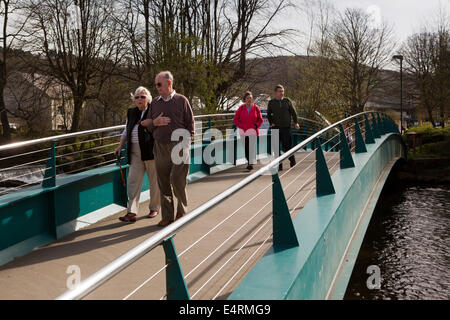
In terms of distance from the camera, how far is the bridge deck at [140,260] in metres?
3.94

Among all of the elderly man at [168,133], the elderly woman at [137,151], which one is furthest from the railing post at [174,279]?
the elderly woman at [137,151]

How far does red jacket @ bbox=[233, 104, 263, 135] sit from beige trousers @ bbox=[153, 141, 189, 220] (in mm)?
4394

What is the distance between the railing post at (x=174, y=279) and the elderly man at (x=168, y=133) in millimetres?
3359

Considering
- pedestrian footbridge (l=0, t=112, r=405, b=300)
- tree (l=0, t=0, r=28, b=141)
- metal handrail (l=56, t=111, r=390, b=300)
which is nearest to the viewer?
metal handrail (l=56, t=111, r=390, b=300)

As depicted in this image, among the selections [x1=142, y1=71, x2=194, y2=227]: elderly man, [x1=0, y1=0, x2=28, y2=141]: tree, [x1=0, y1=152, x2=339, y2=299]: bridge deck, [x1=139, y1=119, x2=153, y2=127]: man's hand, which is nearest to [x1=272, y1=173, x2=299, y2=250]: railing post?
[x1=0, y1=152, x2=339, y2=299]: bridge deck

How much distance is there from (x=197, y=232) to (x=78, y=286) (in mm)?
4100

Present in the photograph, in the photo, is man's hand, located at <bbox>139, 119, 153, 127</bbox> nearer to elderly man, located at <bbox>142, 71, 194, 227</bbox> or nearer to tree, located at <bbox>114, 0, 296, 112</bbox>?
elderly man, located at <bbox>142, 71, 194, 227</bbox>

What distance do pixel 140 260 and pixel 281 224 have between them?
155 cm

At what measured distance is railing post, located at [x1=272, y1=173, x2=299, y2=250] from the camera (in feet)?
12.7

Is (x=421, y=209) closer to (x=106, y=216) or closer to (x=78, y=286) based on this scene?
(x=106, y=216)

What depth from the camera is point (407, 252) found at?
16.2 metres

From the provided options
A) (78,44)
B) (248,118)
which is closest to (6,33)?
(78,44)

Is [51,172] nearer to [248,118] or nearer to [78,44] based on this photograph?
[248,118]

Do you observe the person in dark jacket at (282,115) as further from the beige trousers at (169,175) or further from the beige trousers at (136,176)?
the beige trousers at (169,175)
